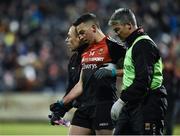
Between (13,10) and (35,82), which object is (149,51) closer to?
(35,82)

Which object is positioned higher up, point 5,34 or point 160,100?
point 5,34

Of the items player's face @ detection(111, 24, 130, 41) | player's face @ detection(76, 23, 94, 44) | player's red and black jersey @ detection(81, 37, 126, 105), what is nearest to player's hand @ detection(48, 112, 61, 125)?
player's red and black jersey @ detection(81, 37, 126, 105)

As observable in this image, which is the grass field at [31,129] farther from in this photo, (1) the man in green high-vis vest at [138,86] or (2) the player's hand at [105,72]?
(1) the man in green high-vis vest at [138,86]

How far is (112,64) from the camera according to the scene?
9094 mm

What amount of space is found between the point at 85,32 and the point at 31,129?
1016 cm

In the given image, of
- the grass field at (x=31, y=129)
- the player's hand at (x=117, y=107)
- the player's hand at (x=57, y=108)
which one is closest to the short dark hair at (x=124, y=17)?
the player's hand at (x=117, y=107)

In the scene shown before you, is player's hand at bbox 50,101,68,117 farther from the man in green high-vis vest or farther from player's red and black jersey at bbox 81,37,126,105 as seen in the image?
the man in green high-vis vest

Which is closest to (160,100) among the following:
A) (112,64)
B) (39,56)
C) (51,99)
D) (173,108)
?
(112,64)

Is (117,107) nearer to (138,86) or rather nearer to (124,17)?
(138,86)

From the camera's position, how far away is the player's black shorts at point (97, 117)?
9.02 metres

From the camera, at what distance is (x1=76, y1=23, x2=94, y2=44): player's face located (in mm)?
9133

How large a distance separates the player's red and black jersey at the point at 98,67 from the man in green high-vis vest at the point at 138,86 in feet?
2.76

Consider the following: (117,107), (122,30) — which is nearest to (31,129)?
(117,107)

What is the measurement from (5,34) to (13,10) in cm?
164
